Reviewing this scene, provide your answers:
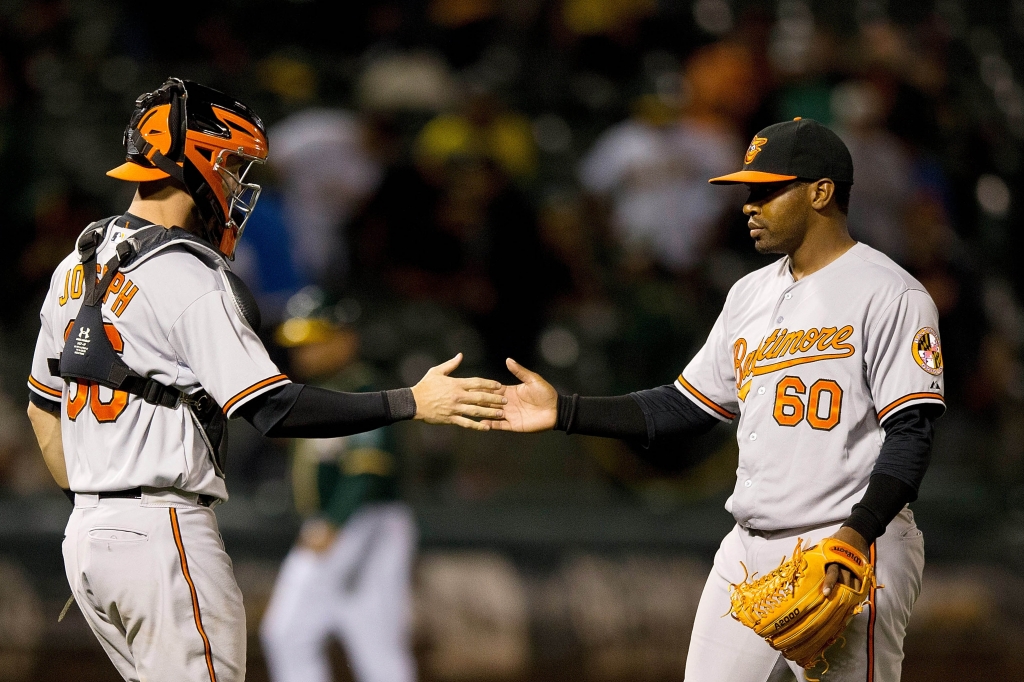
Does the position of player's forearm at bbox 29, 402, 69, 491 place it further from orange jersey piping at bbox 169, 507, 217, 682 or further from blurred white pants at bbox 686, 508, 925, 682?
blurred white pants at bbox 686, 508, 925, 682

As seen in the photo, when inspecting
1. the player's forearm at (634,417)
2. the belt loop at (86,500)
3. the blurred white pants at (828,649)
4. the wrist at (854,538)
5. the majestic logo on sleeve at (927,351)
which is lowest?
the blurred white pants at (828,649)

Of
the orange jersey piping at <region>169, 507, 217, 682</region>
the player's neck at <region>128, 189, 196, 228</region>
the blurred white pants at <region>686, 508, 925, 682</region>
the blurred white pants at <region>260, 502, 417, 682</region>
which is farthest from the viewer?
the blurred white pants at <region>260, 502, 417, 682</region>

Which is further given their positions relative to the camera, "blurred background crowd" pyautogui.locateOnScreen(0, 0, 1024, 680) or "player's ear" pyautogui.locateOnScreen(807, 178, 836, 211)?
"blurred background crowd" pyautogui.locateOnScreen(0, 0, 1024, 680)

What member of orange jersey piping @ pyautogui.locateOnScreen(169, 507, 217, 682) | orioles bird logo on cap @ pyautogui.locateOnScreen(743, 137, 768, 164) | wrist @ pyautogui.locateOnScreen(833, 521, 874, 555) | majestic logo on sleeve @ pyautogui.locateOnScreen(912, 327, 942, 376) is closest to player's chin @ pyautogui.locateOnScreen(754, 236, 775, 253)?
orioles bird logo on cap @ pyautogui.locateOnScreen(743, 137, 768, 164)

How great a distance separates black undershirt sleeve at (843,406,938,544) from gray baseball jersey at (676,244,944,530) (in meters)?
0.06

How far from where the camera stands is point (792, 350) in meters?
3.41

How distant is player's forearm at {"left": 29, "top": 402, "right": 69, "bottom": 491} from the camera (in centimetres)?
364

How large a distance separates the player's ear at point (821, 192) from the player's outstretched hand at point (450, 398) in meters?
1.07

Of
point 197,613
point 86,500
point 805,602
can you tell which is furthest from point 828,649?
point 86,500

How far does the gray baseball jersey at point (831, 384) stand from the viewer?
3.28 m

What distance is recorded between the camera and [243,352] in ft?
10.3

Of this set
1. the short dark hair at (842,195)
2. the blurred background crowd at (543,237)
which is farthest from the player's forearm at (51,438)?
the blurred background crowd at (543,237)

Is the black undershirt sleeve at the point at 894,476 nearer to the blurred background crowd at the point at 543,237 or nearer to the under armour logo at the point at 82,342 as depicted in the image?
the under armour logo at the point at 82,342

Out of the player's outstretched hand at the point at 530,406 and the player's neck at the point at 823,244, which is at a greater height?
the player's neck at the point at 823,244
